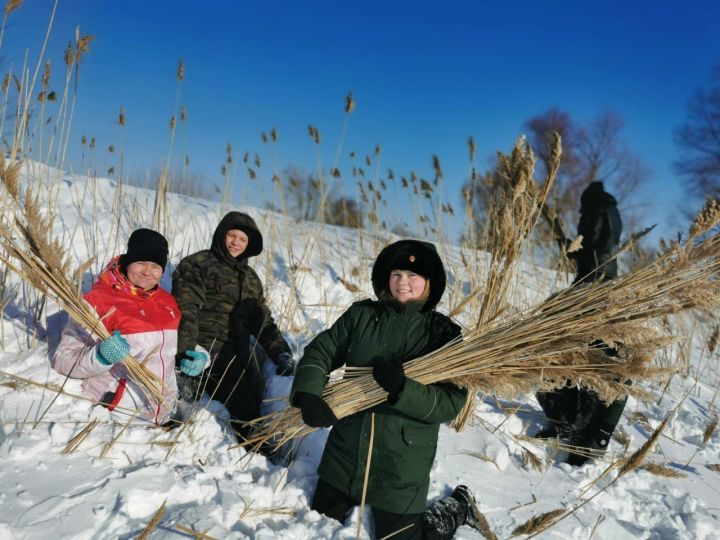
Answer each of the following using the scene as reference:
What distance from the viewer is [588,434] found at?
8.31 ft

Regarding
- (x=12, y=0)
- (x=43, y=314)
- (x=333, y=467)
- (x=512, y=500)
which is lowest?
(x=512, y=500)

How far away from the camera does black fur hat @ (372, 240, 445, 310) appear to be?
187cm

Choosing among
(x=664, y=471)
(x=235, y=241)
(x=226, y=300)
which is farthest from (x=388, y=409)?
(x=235, y=241)

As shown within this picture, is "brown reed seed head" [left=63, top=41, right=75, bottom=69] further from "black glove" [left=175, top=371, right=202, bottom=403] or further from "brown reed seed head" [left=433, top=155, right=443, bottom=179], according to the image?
"brown reed seed head" [left=433, top=155, right=443, bottom=179]

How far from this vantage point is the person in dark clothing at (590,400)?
2.50 m

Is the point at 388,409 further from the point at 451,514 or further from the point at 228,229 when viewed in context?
the point at 228,229

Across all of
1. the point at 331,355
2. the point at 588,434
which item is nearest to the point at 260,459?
the point at 331,355

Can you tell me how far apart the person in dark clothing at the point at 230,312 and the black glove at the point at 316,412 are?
92 cm

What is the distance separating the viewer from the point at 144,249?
2148 millimetres

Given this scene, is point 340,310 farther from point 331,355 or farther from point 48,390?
point 48,390

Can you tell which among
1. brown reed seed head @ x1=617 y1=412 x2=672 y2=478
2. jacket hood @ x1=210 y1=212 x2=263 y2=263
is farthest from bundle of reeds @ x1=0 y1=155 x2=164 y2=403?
brown reed seed head @ x1=617 y1=412 x2=672 y2=478

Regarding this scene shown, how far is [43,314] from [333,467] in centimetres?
186

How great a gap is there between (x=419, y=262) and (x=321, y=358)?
0.55 m

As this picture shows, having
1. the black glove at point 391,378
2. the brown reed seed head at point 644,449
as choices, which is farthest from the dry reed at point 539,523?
the black glove at point 391,378
